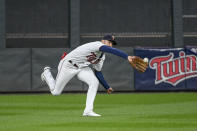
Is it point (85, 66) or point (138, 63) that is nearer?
point (138, 63)

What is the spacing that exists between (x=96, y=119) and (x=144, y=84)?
11.4 m

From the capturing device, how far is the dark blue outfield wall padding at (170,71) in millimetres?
22344

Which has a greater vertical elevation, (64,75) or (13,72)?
(13,72)

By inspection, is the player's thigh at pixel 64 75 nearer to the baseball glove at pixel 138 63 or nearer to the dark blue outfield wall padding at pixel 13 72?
the baseball glove at pixel 138 63

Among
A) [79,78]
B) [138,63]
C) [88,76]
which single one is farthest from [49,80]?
[138,63]

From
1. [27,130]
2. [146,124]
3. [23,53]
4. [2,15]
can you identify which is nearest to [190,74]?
[23,53]

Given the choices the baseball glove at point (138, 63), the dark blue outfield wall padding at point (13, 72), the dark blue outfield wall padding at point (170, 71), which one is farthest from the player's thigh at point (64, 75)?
the dark blue outfield wall padding at point (170, 71)

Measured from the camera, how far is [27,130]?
921cm

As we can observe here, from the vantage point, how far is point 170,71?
2230cm

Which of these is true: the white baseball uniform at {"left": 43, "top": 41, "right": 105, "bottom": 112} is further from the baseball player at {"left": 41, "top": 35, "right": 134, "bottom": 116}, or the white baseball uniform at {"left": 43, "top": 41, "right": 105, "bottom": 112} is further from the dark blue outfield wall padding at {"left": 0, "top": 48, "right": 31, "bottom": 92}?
the dark blue outfield wall padding at {"left": 0, "top": 48, "right": 31, "bottom": 92}

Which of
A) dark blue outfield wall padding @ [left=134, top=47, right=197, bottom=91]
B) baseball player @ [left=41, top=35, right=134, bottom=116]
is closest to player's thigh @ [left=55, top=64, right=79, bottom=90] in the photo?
baseball player @ [left=41, top=35, right=134, bottom=116]

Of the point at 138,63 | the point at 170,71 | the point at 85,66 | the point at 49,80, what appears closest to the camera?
the point at 138,63

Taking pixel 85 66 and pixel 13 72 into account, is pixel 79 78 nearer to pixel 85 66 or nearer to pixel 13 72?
pixel 85 66

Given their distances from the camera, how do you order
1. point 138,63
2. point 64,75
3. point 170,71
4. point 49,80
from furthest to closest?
1. point 170,71
2. point 49,80
3. point 64,75
4. point 138,63
